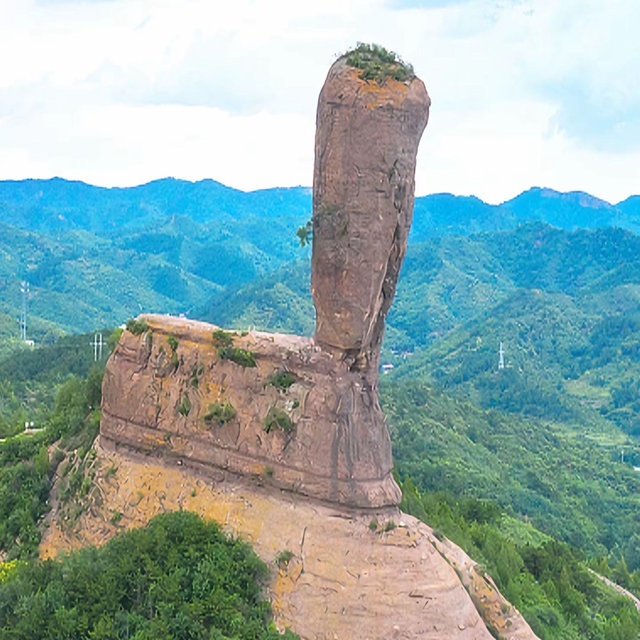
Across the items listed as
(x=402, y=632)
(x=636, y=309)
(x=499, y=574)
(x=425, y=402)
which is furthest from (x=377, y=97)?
(x=636, y=309)

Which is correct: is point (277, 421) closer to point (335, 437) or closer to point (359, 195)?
point (335, 437)

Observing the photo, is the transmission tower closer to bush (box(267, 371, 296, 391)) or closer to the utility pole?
the utility pole

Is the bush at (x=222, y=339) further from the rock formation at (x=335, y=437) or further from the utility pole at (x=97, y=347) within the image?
the utility pole at (x=97, y=347)

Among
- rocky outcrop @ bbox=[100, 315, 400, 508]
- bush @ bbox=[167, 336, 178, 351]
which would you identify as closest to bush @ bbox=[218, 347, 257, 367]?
rocky outcrop @ bbox=[100, 315, 400, 508]

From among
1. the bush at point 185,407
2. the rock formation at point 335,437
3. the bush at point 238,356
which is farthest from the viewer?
the bush at point 185,407

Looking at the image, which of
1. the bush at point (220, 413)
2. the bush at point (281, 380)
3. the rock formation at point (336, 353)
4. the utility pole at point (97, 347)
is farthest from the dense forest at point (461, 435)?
the bush at point (281, 380)

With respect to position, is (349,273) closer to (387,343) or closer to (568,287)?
(387,343)

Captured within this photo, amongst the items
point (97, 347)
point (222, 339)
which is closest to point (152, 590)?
point (222, 339)
